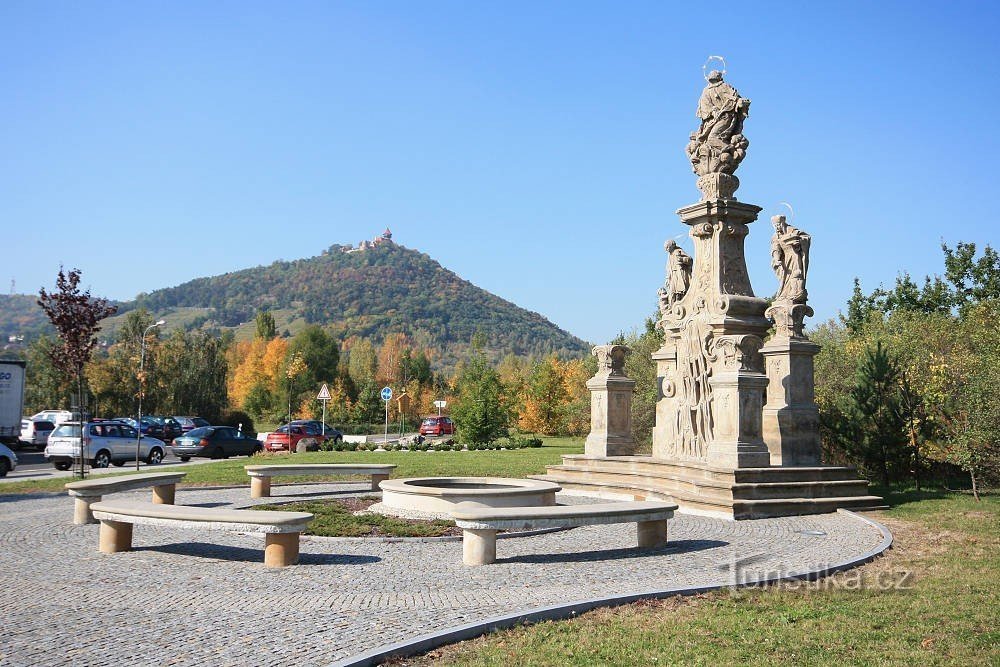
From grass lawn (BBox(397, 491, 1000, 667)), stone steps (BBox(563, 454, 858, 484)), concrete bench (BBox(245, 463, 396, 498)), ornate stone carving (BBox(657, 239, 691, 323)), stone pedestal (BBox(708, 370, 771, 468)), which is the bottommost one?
grass lawn (BBox(397, 491, 1000, 667))

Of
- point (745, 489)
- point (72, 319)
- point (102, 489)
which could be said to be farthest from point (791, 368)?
point (72, 319)

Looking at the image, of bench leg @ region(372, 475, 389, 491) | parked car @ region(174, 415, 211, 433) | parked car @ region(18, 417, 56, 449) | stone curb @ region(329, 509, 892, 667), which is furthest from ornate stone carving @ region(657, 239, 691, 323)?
parked car @ region(174, 415, 211, 433)

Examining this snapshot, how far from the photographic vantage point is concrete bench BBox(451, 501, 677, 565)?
8.69m

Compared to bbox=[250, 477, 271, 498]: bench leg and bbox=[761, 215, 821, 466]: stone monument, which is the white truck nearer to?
bbox=[250, 477, 271, 498]: bench leg

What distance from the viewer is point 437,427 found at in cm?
4834

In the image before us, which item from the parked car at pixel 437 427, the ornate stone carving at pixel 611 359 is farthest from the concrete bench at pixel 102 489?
the parked car at pixel 437 427

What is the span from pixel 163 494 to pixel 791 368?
36.8 ft

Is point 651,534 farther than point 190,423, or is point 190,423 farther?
point 190,423

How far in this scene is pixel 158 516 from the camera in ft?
29.0

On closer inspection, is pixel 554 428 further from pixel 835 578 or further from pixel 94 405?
pixel 835 578

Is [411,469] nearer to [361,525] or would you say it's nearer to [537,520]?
[361,525]

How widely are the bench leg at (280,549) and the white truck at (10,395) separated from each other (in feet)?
91.1

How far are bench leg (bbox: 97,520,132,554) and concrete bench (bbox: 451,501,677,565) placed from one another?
3.90 meters

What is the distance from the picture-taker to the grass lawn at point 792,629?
5.32m
